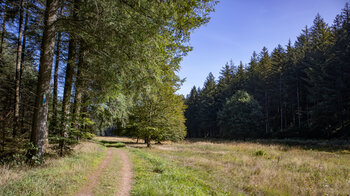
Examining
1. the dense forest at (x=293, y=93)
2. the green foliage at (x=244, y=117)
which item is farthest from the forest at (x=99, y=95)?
the green foliage at (x=244, y=117)

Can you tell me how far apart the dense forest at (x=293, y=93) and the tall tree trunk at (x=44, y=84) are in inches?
1391

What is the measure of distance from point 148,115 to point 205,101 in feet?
139

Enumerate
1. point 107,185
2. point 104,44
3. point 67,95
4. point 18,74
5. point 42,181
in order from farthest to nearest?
point 18,74
point 67,95
point 104,44
point 107,185
point 42,181

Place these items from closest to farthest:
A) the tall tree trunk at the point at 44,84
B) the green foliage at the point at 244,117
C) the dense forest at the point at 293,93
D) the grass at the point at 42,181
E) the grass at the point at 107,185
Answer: the grass at the point at 42,181 → the grass at the point at 107,185 → the tall tree trunk at the point at 44,84 → the dense forest at the point at 293,93 → the green foliage at the point at 244,117

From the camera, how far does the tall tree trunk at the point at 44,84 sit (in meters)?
6.52

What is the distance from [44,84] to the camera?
677 centimetres

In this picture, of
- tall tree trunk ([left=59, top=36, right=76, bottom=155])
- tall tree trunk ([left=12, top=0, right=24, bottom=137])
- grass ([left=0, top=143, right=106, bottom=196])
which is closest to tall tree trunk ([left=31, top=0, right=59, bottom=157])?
grass ([left=0, top=143, right=106, bottom=196])

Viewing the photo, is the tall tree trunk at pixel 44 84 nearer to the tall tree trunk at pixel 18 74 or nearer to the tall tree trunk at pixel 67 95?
the tall tree trunk at pixel 67 95

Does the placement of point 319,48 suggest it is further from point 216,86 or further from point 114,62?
point 114,62

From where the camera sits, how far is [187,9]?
6.76 m

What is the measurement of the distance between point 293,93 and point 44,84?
4616cm

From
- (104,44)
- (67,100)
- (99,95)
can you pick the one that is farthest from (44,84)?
(99,95)

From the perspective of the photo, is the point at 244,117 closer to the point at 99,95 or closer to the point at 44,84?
the point at 99,95

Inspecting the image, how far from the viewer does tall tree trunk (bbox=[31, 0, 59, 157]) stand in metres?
6.52
